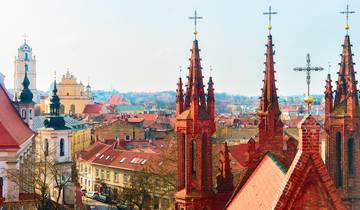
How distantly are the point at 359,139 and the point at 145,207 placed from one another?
30562 mm

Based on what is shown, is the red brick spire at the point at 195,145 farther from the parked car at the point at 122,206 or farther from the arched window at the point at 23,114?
the arched window at the point at 23,114

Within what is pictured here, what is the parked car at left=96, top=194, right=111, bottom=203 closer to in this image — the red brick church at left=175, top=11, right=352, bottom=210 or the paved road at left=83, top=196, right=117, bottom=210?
the paved road at left=83, top=196, right=117, bottom=210

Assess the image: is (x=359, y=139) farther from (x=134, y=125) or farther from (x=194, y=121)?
(x=134, y=125)

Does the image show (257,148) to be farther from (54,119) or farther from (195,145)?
(54,119)

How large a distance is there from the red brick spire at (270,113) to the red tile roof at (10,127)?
2206 cm

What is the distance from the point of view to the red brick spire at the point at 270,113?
2481cm

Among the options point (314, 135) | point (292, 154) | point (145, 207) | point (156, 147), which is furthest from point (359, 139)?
point (156, 147)

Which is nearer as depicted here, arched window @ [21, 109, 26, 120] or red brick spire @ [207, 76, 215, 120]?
red brick spire @ [207, 76, 215, 120]

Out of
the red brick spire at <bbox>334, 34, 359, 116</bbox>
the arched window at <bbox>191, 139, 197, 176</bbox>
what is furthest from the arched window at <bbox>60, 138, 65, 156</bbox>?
the red brick spire at <bbox>334, 34, 359, 116</bbox>

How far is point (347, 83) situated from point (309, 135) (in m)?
13.2

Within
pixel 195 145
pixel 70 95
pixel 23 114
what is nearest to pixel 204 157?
pixel 195 145

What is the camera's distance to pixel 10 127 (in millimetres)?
46750

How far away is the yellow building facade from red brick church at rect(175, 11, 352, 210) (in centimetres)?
12190

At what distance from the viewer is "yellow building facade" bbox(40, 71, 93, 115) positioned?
147625 mm
